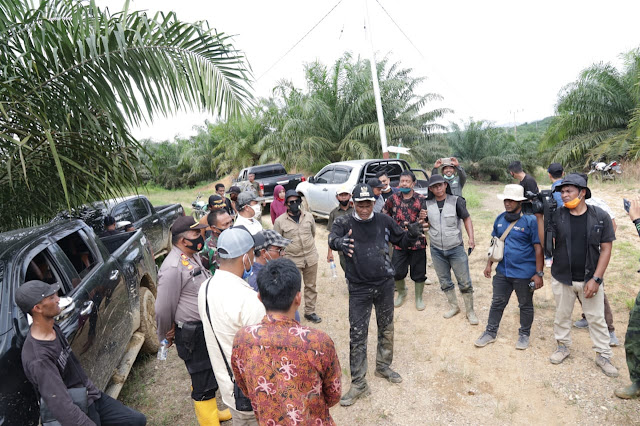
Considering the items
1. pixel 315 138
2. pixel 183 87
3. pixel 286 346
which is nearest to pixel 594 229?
pixel 286 346

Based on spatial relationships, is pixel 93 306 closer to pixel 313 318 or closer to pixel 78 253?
pixel 78 253

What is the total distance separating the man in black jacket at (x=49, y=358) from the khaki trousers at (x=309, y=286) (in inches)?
119

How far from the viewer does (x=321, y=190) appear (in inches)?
388

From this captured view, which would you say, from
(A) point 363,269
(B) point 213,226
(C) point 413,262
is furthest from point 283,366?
(C) point 413,262

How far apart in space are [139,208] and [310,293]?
14.4 feet

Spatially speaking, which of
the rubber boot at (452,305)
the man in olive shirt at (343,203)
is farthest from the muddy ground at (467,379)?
the man in olive shirt at (343,203)

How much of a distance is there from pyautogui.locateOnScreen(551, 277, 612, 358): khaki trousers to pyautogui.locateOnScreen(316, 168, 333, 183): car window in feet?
20.9

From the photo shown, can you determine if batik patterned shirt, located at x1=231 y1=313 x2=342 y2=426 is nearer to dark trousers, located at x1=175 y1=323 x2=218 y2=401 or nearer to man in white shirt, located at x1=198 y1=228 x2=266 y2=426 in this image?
man in white shirt, located at x1=198 y1=228 x2=266 y2=426

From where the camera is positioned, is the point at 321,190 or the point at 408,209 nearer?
the point at 408,209

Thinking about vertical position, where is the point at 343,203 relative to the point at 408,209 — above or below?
above

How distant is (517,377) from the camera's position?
3824mm

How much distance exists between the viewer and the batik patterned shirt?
168 centimetres

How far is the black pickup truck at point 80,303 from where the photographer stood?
2184mm

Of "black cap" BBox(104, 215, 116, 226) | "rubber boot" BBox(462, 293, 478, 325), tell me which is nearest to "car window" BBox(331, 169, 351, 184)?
"rubber boot" BBox(462, 293, 478, 325)
